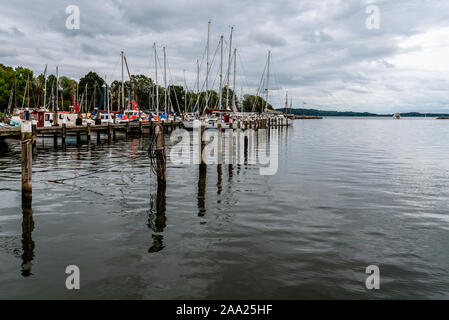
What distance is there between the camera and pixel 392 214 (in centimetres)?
1251

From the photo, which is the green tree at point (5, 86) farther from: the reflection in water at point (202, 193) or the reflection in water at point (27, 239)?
the reflection in water at point (27, 239)

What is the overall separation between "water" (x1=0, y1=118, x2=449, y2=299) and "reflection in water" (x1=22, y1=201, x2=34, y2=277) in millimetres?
35

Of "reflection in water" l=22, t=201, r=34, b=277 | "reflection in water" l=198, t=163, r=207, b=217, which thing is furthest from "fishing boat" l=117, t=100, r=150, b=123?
"reflection in water" l=22, t=201, r=34, b=277

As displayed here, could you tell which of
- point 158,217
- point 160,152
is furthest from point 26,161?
point 158,217

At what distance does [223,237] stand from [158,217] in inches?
109

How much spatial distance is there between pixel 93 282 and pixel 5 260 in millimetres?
2524

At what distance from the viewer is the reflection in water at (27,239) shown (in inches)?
313

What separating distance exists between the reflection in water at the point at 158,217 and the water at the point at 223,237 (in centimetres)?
6

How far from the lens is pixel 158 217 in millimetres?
11695

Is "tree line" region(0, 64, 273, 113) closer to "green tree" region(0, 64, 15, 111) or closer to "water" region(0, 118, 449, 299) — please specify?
"green tree" region(0, 64, 15, 111)

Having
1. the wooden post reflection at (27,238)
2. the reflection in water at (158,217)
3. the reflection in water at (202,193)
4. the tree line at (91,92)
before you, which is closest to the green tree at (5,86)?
the tree line at (91,92)

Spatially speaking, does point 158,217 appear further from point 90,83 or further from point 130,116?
point 90,83
